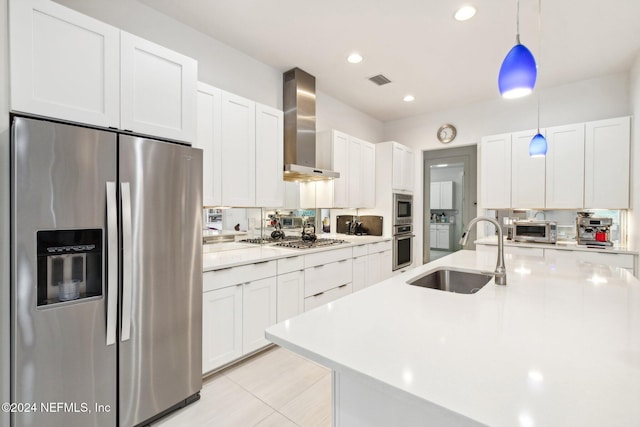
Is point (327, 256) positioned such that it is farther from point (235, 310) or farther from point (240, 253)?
Result: point (235, 310)

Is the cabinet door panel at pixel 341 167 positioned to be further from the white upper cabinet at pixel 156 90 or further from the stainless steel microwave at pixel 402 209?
the white upper cabinet at pixel 156 90

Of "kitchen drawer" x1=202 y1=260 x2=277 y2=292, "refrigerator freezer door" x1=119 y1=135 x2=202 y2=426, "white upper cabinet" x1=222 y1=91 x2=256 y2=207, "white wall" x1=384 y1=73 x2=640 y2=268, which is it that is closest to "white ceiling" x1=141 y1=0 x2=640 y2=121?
"white wall" x1=384 y1=73 x2=640 y2=268

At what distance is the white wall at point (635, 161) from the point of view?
2.96 m

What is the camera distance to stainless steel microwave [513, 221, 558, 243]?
3.51m

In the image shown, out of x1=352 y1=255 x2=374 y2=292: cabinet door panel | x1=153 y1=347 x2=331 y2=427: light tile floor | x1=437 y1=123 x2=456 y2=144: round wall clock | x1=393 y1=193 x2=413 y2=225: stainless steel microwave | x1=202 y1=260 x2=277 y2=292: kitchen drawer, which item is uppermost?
x1=437 y1=123 x2=456 y2=144: round wall clock

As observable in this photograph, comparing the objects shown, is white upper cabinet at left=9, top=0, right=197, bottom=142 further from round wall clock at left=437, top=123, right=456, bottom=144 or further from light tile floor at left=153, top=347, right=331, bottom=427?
round wall clock at left=437, top=123, right=456, bottom=144

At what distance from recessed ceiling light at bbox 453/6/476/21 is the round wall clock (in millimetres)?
2365

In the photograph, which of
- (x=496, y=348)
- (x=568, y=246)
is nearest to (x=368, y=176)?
(x=568, y=246)

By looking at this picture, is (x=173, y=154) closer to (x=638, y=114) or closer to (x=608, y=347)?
(x=608, y=347)

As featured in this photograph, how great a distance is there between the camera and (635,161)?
3057 mm

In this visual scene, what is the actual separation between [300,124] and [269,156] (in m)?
0.69

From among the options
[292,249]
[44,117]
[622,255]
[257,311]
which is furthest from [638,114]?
[44,117]

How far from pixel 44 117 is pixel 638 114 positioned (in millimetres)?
4921

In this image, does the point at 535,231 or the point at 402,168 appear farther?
Result: the point at 402,168
